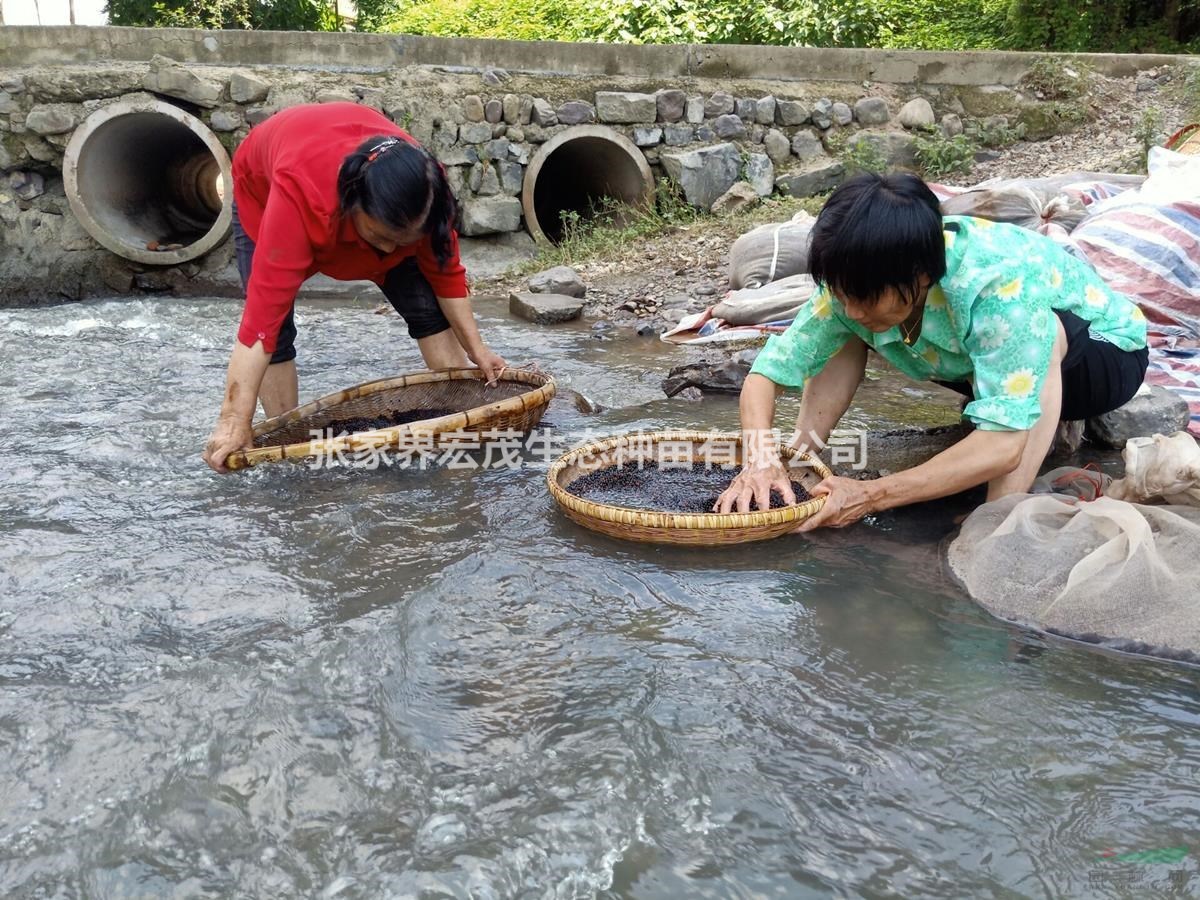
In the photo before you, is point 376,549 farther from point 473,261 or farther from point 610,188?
point 610,188

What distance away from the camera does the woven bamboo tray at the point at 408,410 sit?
3.18m

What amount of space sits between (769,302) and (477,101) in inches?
144

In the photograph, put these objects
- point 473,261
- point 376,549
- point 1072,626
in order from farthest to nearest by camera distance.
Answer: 1. point 473,261
2. point 376,549
3. point 1072,626

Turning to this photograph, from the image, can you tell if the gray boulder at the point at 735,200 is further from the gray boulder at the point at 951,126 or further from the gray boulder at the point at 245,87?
the gray boulder at the point at 245,87

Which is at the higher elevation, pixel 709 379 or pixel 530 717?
pixel 709 379

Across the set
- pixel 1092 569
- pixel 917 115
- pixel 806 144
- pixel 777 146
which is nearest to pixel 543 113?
pixel 777 146

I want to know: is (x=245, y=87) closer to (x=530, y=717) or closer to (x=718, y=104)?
(x=718, y=104)

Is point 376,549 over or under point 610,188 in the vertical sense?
under

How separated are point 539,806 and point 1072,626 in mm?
1385

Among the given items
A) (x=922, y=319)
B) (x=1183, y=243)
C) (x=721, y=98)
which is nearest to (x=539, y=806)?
(x=922, y=319)

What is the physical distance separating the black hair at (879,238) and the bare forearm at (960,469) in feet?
1.55

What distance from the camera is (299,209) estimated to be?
303 cm

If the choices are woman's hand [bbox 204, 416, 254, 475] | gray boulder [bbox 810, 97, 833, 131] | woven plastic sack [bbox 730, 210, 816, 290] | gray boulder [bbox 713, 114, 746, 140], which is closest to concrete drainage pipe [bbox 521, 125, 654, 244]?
gray boulder [bbox 713, 114, 746, 140]

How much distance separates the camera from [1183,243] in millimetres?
4367
